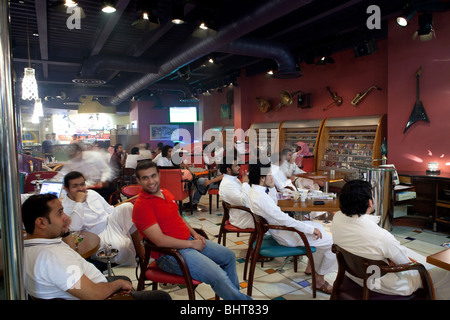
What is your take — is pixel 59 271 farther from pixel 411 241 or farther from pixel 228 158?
pixel 411 241

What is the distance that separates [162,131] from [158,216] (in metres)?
14.4

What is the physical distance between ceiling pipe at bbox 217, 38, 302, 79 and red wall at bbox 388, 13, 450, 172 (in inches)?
83.2

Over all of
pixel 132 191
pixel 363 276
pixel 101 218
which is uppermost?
pixel 132 191

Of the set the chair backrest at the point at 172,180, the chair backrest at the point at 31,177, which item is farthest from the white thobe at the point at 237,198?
the chair backrest at the point at 31,177

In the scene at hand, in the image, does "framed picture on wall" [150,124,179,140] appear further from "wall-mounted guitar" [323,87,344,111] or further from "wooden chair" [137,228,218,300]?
"wooden chair" [137,228,218,300]

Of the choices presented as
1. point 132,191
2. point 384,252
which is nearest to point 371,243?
Result: point 384,252

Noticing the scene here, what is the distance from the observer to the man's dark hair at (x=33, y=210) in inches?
72.2

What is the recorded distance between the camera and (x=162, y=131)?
54.6 feet

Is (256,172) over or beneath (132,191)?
over

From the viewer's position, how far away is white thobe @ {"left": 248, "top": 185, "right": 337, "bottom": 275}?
301cm

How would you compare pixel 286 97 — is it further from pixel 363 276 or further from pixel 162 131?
pixel 162 131

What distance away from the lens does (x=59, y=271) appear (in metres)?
1.68

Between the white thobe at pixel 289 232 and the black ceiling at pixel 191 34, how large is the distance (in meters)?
2.66

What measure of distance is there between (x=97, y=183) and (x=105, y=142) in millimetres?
12582
